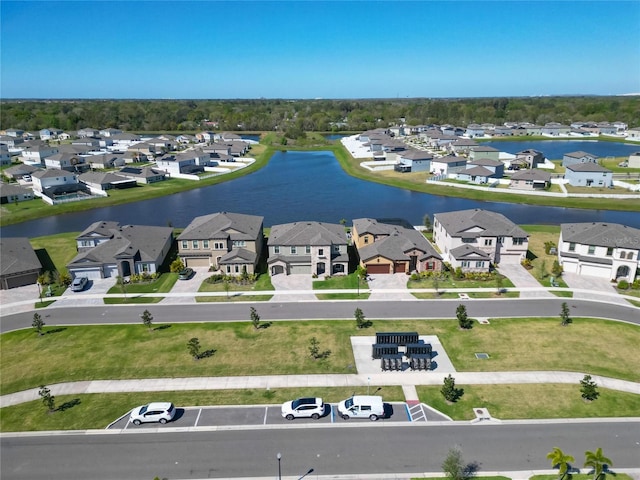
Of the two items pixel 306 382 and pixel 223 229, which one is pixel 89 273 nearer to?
pixel 223 229

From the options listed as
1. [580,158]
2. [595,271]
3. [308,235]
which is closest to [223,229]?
[308,235]

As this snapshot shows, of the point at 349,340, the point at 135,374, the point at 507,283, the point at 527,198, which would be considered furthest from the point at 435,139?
the point at 135,374

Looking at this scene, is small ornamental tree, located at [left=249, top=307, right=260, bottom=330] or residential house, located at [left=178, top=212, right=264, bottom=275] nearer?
small ornamental tree, located at [left=249, top=307, right=260, bottom=330]

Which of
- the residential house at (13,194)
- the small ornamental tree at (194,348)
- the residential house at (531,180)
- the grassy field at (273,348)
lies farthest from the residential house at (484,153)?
the residential house at (13,194)

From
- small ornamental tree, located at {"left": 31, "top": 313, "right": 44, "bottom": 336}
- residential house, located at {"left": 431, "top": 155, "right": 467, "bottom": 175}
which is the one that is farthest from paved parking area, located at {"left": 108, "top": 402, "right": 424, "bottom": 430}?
residential house, located at {"left": 431, "top": 155, "right": 467, "bottom": 175}

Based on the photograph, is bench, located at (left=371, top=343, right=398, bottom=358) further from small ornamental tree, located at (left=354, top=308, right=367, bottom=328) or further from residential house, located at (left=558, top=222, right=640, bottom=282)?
residential house, located at (left=558, top=222, right=640, bottom=282)
